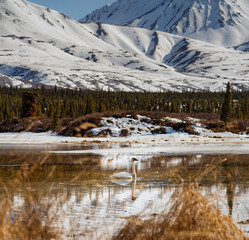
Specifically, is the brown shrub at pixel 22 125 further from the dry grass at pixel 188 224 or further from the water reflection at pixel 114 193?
the dry grass at pixel 188 224

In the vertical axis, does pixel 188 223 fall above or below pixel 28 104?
below

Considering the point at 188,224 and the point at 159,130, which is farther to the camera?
the point at 159,130

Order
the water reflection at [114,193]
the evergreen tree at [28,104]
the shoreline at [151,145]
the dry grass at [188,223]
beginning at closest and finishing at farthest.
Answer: the dry grass at [188,223], the water reflection at [114,193], the shoreline at [151,145], the evergreen tree at [28,104]

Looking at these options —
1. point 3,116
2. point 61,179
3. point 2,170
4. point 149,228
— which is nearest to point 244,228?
point 149,228

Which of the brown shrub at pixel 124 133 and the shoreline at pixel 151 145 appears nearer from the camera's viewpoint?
the shoreline at pixel 151 145

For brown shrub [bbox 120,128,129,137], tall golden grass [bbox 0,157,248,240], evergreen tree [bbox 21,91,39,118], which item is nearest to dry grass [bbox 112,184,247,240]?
tall golden grass [bbox 0,157,248,240]

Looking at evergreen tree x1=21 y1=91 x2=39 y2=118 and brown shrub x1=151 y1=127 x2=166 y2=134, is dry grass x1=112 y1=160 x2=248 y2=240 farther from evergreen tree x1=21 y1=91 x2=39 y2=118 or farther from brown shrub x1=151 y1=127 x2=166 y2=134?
evergreen tree x1=21 y1=91 x2=39 y2=118

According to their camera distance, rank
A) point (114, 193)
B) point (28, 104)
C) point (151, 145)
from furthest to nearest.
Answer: point (28, 104)
point (151, 145)
point (114, 193)

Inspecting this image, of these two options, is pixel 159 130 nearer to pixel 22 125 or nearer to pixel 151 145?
pixel 151 145

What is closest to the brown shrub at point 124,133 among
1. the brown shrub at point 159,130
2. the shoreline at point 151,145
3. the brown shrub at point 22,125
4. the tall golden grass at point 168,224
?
the shoreline at point 151,145

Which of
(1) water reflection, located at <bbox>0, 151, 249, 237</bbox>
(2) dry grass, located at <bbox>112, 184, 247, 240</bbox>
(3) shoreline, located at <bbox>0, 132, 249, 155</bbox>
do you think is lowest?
(3) shoreline, located at <bbox>0, 132, 249, 155</bbox>

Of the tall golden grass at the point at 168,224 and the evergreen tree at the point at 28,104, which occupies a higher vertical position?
the evergreen tree at the point at 28,104

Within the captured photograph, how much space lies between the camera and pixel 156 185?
45.4ft

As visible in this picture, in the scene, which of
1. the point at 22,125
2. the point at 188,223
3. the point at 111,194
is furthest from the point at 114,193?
the point at 22,125
